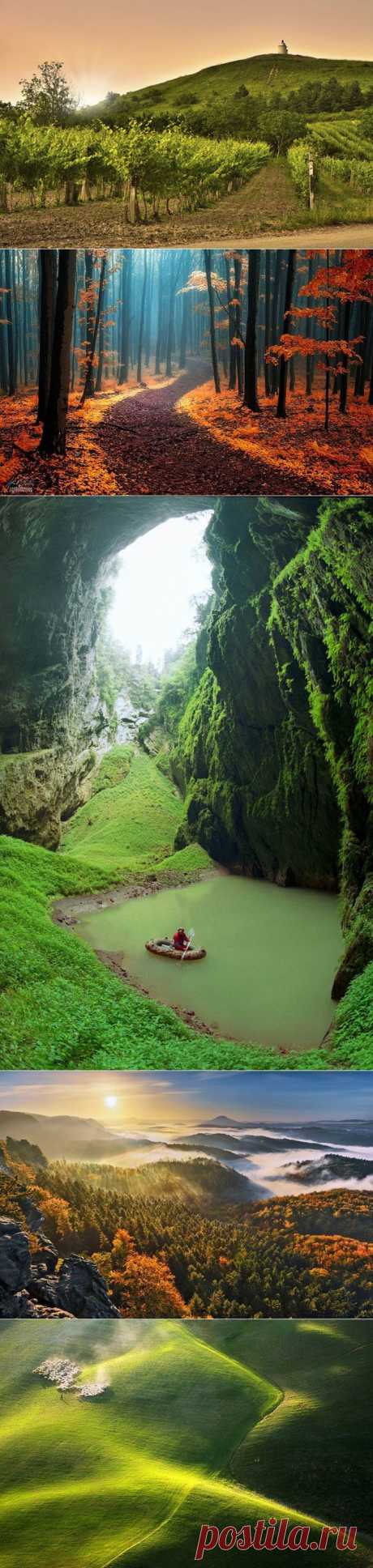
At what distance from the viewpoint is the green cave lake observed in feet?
14.3

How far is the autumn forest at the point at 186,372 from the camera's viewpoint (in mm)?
4523

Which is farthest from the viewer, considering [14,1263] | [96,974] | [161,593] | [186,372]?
[186,372]

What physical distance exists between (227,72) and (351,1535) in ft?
16.9

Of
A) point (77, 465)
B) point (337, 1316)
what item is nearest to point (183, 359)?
point (77, 465)

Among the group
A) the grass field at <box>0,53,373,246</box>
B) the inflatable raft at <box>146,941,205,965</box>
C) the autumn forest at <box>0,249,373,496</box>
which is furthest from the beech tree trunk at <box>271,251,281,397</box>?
the inflatable raft at <box>146,941,205,965</box>

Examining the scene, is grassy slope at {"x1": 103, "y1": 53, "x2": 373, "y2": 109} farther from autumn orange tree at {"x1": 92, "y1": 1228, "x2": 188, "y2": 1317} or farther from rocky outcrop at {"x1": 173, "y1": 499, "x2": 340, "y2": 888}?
autumn orange tree at {"x1": 92, "y1": 1228, "x2": 188, "y2": 1317}

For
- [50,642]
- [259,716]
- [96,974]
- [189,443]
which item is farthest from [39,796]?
[189,443]

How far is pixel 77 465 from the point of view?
4.62m

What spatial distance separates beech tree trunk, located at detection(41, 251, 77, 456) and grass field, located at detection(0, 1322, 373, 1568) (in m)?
3.33

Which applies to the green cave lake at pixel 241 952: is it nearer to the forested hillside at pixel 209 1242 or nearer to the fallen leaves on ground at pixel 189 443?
the forested hillside at pixel 209 1242

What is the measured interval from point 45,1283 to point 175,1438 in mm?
695

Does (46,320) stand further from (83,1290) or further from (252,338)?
(83,1290)

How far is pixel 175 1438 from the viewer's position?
4.01 m

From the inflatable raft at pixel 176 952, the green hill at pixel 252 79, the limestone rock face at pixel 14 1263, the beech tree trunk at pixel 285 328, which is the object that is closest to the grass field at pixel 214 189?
the green hill at pixel 252 79
